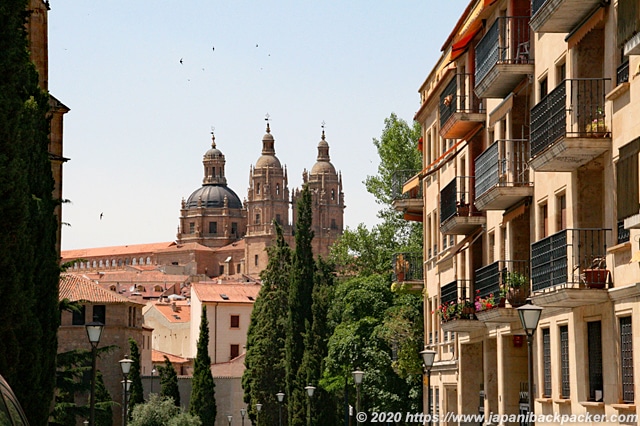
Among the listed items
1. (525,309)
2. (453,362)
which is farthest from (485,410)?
(525,309)

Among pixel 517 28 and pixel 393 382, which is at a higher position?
pixel 517 28

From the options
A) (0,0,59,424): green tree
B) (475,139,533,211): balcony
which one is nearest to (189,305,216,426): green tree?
(0,0,59,424): green tree

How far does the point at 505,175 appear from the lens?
26016mm

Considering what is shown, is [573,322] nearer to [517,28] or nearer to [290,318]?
[517,28]

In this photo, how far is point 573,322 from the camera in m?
21.7

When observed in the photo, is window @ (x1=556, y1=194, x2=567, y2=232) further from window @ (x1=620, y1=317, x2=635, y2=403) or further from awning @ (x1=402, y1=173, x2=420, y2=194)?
awning @ (x1=402, y1=173, x2=420, y2=194)

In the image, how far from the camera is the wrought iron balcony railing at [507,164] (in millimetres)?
25547

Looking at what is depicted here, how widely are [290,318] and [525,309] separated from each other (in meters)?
48.3

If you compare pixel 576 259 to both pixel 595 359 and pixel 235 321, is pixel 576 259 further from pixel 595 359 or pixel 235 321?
pixel 235 321

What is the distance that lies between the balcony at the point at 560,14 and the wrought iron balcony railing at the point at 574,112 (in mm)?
928

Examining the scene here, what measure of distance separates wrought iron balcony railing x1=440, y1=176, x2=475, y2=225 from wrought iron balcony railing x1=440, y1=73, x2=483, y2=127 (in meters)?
1.60

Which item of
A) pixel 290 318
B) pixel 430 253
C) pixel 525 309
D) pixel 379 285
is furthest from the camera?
pixel 290 318

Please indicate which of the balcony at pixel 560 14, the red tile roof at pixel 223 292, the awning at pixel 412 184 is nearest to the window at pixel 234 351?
the red tile roof at pixel 223 292

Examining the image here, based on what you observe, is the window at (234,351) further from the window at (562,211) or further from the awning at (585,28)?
the awning at (585,28)
